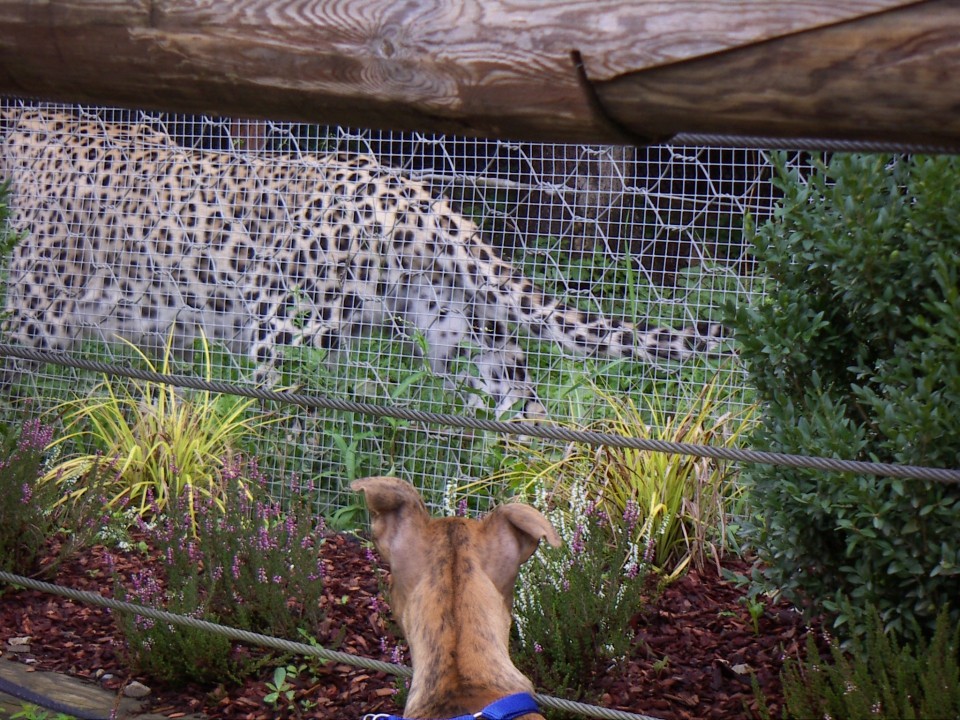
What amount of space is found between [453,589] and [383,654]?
2230 mm

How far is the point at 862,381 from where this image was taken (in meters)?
4.21

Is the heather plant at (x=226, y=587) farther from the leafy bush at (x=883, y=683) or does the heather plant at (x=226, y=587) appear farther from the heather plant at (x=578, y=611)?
the leafy bush at (x=883, y=683)

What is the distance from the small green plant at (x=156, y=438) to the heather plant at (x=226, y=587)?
1175mm

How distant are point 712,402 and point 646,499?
794mm

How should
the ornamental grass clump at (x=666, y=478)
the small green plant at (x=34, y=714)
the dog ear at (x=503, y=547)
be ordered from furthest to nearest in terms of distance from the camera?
the ornamental grass clump at (x=666, y=478) < the small green plant at (x=34, y=714) < the dog ear at (x=503, y=547)

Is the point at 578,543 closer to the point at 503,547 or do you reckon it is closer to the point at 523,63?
the point at 503,547

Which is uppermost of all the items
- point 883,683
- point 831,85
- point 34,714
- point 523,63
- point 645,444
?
point 523,63

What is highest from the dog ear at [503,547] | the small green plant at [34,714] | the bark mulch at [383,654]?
the dog ear at [503,547]

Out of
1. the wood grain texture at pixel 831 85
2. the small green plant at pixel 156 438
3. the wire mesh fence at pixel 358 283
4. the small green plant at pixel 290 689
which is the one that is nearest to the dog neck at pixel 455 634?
the wood grain texture at pixel 831 85

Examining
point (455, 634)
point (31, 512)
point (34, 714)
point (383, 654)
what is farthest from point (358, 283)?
point (455, 634)

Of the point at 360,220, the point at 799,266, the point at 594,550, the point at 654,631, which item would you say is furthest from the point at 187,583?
the point at 360,220

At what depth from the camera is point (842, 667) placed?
348 centimetres

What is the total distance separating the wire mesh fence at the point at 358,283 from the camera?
662cm

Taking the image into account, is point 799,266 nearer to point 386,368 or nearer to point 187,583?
point 187,583
